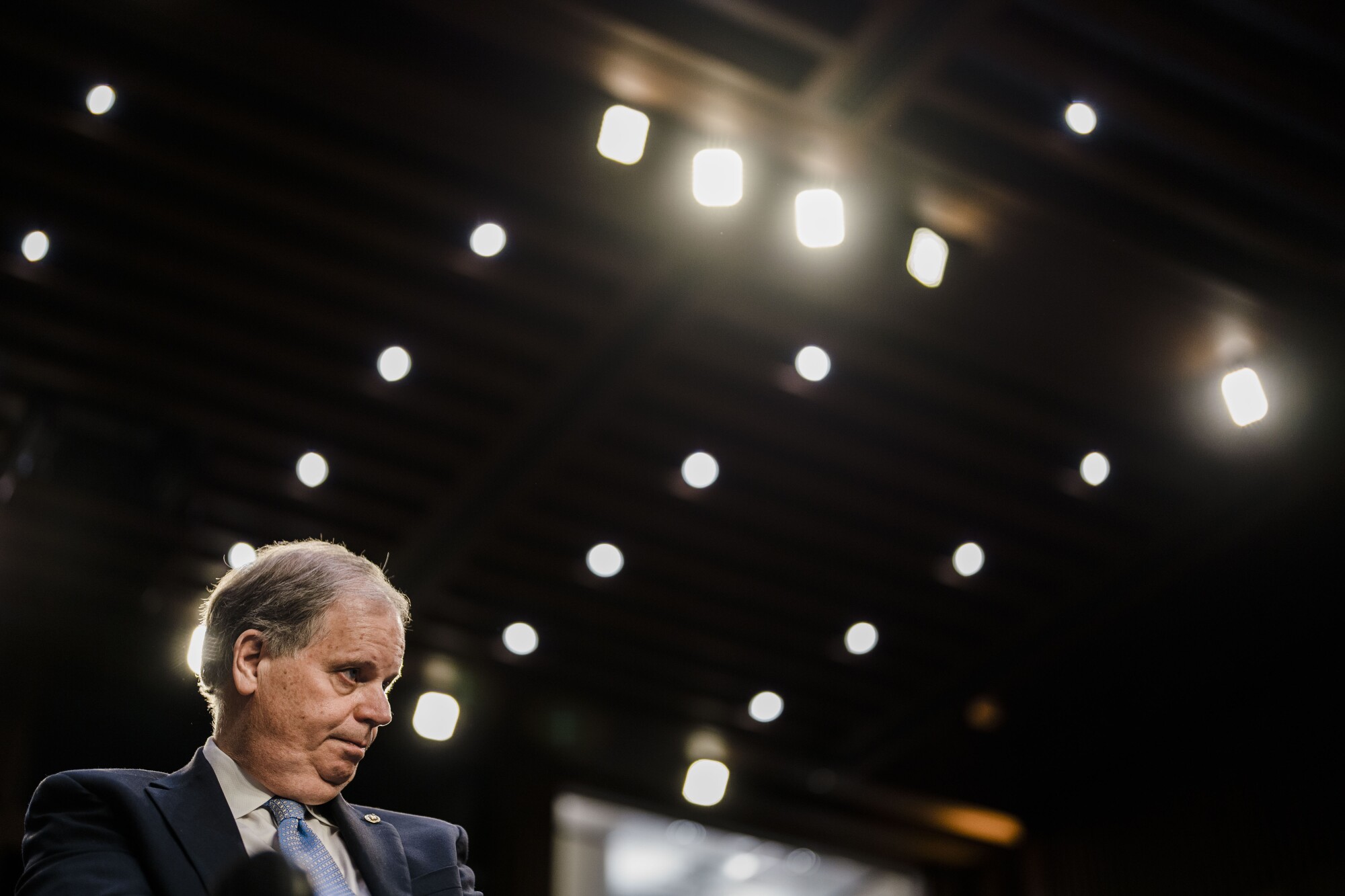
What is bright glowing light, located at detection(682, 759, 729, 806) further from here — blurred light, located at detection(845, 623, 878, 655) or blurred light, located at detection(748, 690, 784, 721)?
blurred light, located at detection(845, 623, 878, 655)

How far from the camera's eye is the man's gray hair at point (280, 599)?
1647 mm

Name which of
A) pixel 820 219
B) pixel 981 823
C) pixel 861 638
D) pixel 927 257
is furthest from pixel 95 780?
pixel 981 823

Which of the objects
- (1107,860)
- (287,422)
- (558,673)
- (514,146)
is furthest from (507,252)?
(1107,860)

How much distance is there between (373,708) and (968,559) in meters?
5.44

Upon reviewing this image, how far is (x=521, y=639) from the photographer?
7059 millimetres

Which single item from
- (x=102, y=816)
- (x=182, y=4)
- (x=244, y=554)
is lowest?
(x=102, y=816)

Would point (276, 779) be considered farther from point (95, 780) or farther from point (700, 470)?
point (700, 470)

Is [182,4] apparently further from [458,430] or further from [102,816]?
[102,816]

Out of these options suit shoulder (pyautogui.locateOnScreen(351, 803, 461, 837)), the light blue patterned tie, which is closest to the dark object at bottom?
the light blue patterned tie

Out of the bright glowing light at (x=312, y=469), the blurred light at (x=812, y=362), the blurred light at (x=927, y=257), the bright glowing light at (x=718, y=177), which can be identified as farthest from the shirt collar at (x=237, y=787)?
the bright glowing light at (x=312, y=469)

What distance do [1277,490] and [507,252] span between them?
384 centimetres

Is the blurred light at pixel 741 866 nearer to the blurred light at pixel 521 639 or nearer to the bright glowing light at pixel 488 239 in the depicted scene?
the blurred light at pixel 521 639

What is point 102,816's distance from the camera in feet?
4.66

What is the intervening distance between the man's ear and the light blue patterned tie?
5.8 inches
